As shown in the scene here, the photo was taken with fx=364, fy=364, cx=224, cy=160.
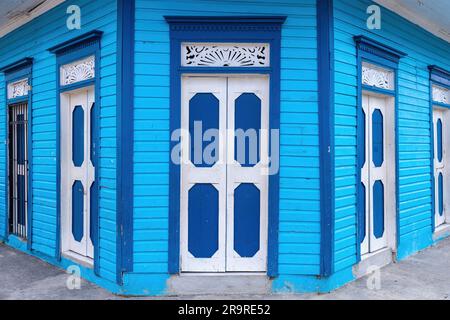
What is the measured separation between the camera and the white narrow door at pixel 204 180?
4.15m

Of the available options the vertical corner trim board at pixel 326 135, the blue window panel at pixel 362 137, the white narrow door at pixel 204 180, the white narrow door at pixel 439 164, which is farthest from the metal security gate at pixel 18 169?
the white narrow door at pixel 439 164

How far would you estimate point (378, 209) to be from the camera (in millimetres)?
5297

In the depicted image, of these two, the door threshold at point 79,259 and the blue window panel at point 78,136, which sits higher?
the blue window panel at point 78,136

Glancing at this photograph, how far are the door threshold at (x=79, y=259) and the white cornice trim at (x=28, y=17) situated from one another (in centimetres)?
351

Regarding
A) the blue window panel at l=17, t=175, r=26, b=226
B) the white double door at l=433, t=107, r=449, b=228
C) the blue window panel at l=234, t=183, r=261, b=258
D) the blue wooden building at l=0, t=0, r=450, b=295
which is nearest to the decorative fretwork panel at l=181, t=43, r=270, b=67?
the blue wooden building at l=0, t=0, r=450, b=295

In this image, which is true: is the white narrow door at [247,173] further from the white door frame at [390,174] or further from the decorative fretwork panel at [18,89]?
the decorative fretwork panel at [18,89]

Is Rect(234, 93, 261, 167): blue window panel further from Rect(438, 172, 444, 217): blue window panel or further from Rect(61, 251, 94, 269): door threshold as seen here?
Rect(438, 172, 444, 217): blue window panel

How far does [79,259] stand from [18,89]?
328cm

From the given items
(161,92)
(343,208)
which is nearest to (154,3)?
(161,92)

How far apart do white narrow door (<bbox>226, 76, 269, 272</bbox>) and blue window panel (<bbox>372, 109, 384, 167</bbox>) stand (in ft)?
6.44

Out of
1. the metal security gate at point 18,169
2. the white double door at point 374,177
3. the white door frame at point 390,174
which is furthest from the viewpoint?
the metal security gate at point 18,169

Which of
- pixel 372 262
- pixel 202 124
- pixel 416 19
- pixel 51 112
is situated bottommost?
pixel 372 262

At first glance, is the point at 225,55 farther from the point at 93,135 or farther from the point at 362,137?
the point at 362,137

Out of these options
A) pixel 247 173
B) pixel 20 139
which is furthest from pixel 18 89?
pixel 247 173
